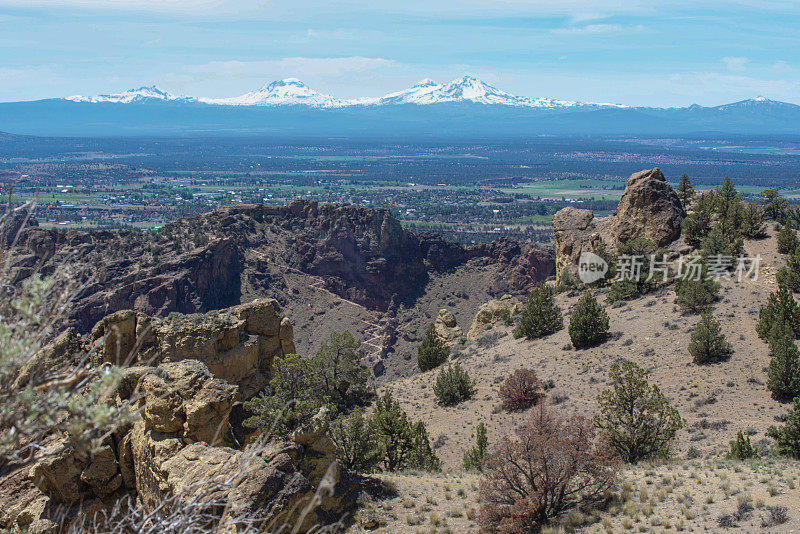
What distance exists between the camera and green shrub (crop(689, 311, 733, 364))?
69.3 ft

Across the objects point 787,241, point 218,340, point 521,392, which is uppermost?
point 787,241

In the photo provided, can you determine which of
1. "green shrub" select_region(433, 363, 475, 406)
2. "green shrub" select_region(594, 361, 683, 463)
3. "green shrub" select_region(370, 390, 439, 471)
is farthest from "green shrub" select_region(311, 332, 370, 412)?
"green shrub" select_region(594, 361, 683, 463)

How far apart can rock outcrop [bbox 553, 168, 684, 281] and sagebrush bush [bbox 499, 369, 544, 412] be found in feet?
49.6

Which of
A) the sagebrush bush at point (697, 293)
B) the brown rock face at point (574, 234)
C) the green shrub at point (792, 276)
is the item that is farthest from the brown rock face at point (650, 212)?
the green shrub at point (792, 276)

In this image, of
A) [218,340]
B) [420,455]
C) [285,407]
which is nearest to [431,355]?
[218,340]

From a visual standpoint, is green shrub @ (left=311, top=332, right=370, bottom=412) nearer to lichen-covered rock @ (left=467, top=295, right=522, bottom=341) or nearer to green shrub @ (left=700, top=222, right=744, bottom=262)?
lichen-covered rock @ (left=467, top=295, right=522, bottom=341)

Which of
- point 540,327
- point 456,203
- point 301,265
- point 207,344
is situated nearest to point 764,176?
point 456,203

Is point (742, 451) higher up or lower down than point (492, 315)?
higher up

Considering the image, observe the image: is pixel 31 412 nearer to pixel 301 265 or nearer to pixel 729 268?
pixel 729 268

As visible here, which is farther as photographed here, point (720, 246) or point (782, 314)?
point (720, 246)

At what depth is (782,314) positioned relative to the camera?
20.8 m

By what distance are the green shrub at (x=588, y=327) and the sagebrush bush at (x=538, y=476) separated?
44.4ft

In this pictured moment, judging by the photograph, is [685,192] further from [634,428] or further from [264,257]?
[264,257]

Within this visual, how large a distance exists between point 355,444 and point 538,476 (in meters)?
4.09
